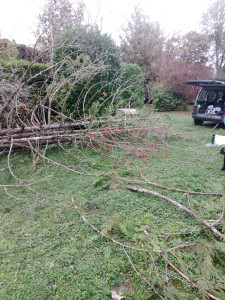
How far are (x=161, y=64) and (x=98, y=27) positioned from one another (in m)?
12.3

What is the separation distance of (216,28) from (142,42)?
Result: 9866mm

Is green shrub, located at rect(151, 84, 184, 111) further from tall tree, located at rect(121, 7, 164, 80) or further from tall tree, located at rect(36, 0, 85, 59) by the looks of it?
tall tree, located at rect(36, 0, 85, 59)

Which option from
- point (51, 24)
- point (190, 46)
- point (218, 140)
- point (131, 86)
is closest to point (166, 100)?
point (131, 86)

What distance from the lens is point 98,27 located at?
246 inches

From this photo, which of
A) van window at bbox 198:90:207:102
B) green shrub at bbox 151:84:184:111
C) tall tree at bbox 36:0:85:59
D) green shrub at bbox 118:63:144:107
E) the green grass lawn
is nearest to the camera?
the green grass lawn

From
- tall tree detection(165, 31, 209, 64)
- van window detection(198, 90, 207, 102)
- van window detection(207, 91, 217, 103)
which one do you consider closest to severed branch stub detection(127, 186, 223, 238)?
van window detection(198, 90, 207, 102)

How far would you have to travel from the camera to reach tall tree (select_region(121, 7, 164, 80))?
1958cm

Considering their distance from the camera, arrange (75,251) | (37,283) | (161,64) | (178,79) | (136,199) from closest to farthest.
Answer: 1. (37,283)
2. (75,251)
3. (136,199)
4. (178,79)
5. (161,64)

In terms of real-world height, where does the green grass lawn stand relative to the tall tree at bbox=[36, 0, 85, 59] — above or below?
below

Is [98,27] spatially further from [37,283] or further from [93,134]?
[37,283]

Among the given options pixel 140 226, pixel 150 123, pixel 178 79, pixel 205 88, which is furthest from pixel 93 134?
pixel 178 79

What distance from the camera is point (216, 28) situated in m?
23.3

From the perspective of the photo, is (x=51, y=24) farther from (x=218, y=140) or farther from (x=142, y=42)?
(x=142, y=42)

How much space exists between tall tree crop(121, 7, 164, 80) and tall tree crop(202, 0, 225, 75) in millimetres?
6585
